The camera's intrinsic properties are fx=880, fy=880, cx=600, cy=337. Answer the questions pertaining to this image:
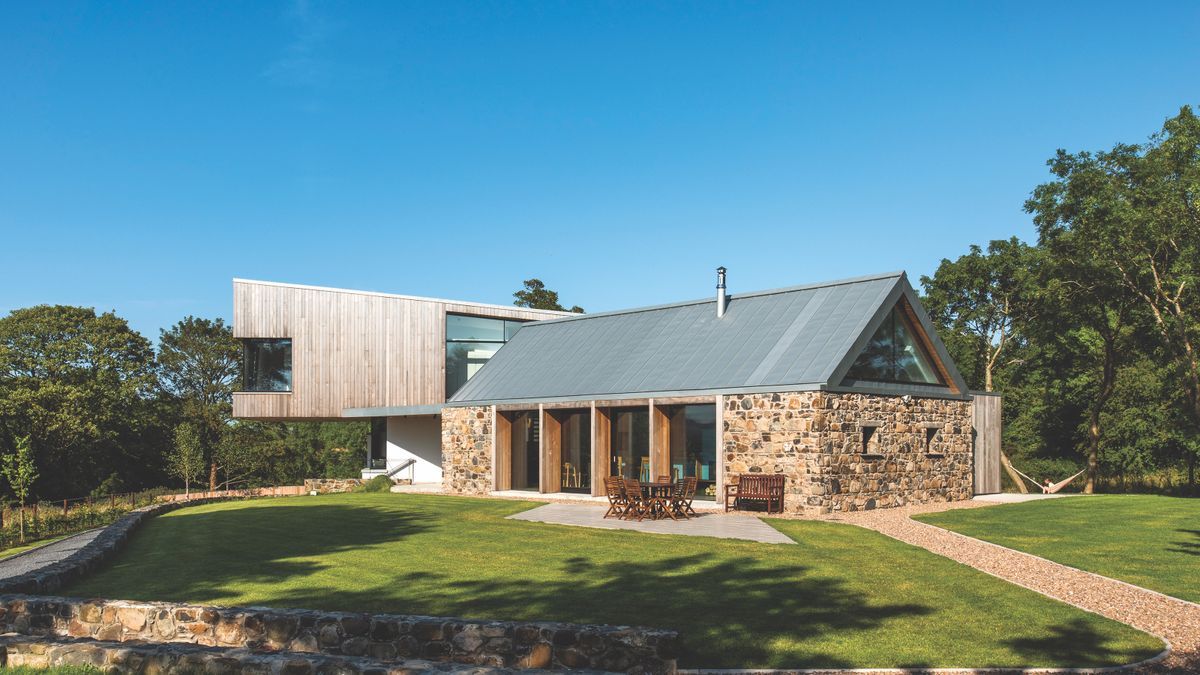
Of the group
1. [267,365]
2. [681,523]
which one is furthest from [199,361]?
[681,523]

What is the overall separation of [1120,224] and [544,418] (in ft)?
60.3

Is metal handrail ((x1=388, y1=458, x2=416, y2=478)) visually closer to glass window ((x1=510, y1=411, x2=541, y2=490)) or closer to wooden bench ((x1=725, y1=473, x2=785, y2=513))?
glass window ((x1=510, y1=411, x2=541, y2=490))

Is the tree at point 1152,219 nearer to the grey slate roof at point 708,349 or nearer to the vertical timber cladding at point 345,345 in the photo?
the grey slate roof at point 708,349

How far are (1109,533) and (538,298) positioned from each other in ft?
154

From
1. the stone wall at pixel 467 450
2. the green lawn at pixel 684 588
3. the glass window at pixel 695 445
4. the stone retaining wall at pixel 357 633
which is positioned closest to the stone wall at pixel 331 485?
the stone wall at pixel 467 450

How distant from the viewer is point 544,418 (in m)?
22.3

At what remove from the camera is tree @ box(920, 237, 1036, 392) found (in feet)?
118

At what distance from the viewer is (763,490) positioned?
56.4 ft

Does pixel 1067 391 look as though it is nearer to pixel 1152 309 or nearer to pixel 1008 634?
pixel 1152 309

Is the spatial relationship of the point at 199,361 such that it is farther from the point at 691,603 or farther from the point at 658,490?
the point at 691,603

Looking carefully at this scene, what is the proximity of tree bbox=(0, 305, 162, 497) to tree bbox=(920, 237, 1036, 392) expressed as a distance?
116ft

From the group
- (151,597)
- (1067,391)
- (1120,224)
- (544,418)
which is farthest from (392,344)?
(1067,391)

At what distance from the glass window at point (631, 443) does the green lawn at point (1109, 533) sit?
638cm

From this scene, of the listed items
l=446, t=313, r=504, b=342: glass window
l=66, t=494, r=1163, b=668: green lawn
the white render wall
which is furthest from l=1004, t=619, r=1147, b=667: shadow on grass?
the white render wall
